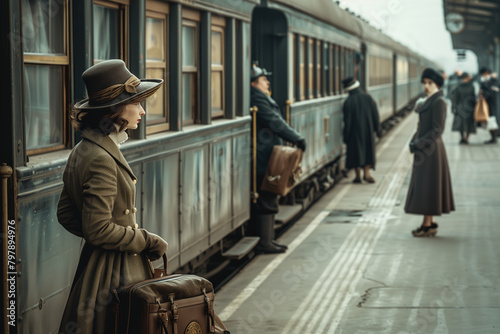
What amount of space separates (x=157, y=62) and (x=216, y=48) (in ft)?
6.22

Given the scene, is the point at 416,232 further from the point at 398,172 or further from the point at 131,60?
the point at 398,172

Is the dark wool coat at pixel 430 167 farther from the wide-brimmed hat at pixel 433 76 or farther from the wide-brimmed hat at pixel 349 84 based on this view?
the wide-brimmed hat at pixel 349 84

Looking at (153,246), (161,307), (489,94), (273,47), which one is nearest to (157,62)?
(153,246)

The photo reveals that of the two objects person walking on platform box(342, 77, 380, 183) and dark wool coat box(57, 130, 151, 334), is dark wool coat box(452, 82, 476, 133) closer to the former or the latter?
person walking on platform box(342, 77, 380, 183)

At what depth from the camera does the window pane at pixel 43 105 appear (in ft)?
16.5

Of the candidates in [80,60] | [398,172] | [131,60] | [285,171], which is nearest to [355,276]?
[285,171]

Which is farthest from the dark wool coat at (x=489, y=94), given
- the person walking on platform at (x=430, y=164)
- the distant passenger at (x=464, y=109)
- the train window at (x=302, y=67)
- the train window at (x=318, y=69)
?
the person walking on platform at (x=430, y=164)

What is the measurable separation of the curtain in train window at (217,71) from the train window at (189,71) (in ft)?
1.89

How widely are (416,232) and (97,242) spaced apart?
774 centimetres

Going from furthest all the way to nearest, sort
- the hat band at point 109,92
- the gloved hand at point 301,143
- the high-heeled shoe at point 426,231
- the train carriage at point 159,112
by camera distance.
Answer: the high-heeled shoe at point 426,231 < the gloved hand at point 301,143 < the train carriage at point 159,112 < the hat band at point 109,92

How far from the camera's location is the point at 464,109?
2486cm

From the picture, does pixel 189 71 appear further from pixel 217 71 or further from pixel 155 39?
pixel 217 71

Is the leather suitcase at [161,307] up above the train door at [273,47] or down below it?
below

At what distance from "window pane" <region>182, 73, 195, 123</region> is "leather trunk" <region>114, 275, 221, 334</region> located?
3981 millimetres
